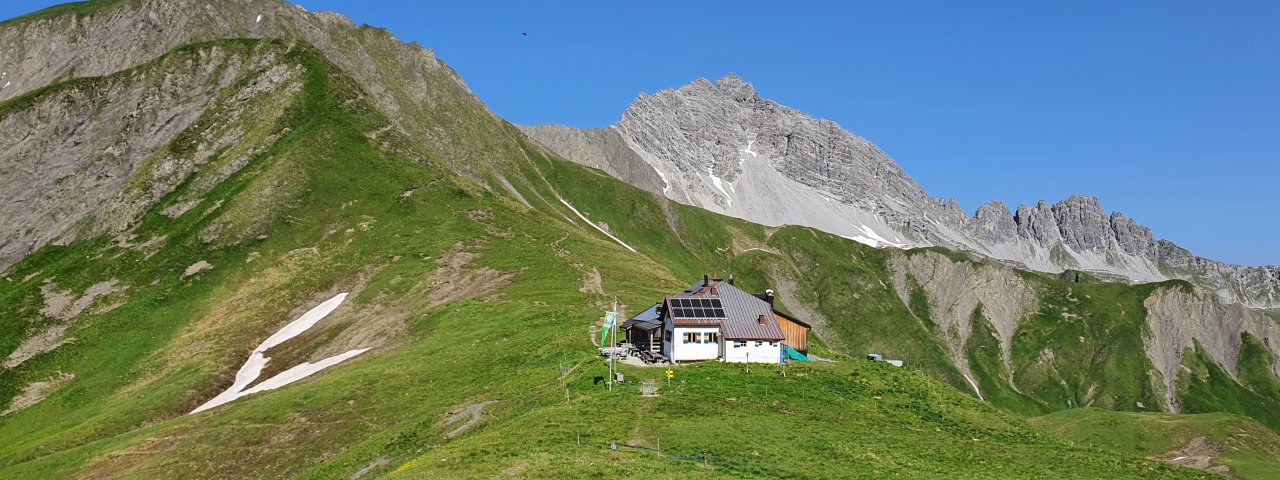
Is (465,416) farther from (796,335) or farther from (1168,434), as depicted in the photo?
(1168,434)

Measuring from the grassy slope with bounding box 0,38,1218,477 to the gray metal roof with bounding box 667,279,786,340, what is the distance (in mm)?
4462

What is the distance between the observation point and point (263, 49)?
181 m

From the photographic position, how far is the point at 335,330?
3691 inches

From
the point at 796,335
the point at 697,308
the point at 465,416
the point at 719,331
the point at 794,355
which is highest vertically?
the point at 697,308

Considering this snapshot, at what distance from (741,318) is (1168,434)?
53.9 metres

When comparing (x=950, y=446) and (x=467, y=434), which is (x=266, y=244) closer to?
(x=467, y=434)

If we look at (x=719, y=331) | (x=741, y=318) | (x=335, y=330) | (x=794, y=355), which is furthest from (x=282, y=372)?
(x=794, y=355)

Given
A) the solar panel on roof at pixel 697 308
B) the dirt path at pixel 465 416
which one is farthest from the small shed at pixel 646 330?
the dirt path at pixel 465 416

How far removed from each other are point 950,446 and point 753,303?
2532cm

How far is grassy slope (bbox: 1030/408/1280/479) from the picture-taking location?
7994cm

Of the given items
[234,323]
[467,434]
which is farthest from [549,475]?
[234,323]

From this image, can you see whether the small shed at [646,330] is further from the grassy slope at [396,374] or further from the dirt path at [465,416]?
the dirt path at [465,416]

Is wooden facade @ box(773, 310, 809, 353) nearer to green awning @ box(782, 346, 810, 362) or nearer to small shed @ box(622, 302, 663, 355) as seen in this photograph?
green awning @ box(782, 346, 810, 362)

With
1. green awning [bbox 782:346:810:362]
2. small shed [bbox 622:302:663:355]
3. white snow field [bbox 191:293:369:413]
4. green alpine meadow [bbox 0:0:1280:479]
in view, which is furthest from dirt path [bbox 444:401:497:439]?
white snow field [bbox 191:293:369:413]
